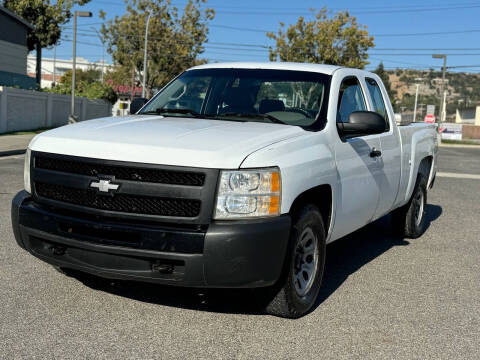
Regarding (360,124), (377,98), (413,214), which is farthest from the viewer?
(413,214)

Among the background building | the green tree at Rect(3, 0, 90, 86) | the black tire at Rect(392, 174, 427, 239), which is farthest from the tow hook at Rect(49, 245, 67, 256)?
the green tree at Rect(3, 0, 90, 86)

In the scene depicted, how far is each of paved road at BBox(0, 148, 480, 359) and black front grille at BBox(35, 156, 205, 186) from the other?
99 centimetres

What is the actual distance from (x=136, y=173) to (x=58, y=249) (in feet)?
2.69

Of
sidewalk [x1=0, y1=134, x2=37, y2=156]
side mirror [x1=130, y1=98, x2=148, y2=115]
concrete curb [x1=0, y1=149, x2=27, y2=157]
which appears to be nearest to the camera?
side mirror [x1=130, y1=98, x2=148, y2=115]

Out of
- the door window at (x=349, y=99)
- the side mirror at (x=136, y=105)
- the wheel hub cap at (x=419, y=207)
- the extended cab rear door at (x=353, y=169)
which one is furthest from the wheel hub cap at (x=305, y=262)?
the wheel hub cap at (x=419, y=207)

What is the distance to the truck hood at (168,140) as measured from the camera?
146 inches

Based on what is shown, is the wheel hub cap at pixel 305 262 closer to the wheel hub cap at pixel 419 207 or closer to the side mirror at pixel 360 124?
the side mirror at pixel 360 124

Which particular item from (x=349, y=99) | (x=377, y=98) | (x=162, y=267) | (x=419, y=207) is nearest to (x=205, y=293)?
(x=162, y=267)

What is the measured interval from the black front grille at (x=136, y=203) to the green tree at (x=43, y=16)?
1680 inches

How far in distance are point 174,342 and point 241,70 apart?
280 centimetres

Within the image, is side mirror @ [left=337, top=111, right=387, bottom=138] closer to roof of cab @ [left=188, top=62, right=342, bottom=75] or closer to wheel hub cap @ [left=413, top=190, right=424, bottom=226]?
roof of cab @ [left=188, top=62, right=342, bottom=75]

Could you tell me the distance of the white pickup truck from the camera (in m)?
3.69

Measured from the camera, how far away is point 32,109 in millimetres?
26891

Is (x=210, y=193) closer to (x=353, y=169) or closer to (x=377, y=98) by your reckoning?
(x=353, y=169)
